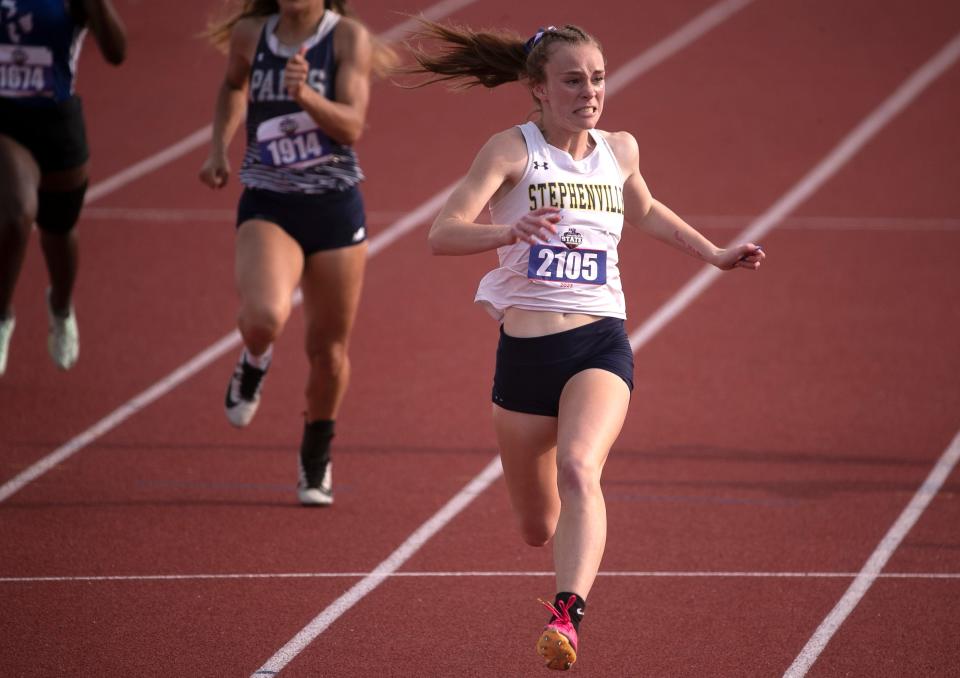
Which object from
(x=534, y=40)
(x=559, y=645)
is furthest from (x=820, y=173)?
(x=559, y=645)

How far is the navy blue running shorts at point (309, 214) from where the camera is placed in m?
5.96

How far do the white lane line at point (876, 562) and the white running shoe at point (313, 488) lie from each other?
2.26 metres

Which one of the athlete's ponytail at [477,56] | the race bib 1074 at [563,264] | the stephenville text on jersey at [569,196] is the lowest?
the race bib 1074 at [563,264]

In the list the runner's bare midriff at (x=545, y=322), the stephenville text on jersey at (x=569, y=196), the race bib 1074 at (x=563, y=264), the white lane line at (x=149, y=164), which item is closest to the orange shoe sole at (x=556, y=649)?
the runner's bare midriff at (x=545, y=322)

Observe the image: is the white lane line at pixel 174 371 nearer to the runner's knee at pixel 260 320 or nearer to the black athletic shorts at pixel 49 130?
the black athletic shorts at pixel 49 130

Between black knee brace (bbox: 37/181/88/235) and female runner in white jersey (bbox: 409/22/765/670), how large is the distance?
10.8ft

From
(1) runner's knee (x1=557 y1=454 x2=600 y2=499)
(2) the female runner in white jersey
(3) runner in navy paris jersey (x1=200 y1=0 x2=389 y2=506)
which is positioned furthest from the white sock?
(1) runner's knee (x1=557 y1=454 x2=600 y2=499)

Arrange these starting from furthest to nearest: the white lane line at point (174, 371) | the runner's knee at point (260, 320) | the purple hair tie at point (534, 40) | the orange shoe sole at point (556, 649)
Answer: the white lane line at point (174, 371) → the runner's knee at point (260, 320) → the purple hair tie at point (534, 40) → the orange shoe sole at point (556, 649)

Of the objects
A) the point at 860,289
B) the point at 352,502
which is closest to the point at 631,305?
the point at 860,289

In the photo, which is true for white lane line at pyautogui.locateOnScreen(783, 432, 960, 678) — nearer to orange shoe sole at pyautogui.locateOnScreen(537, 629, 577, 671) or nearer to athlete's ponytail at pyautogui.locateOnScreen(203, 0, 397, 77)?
orange shoe sole at pyautogui.locateOnScreen(537, 629, 577, 671)

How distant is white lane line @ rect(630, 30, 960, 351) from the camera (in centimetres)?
996

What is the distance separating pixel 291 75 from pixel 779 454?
316 cm

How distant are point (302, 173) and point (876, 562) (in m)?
2.70

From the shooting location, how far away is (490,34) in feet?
15.3
